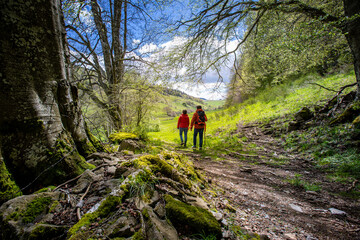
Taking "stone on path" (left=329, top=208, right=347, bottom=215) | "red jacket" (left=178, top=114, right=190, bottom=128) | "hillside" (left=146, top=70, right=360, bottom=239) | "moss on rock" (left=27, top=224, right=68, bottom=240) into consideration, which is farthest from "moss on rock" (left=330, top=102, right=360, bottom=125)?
"moss on rock" (left=27, top=224, right=68, bottom=240)

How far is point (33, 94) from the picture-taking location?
2203 mm

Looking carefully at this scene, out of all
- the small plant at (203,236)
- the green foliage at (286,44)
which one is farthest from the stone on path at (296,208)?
the green foliage at (286,44)

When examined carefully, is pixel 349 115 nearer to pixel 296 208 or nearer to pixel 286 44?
pixel 286 44

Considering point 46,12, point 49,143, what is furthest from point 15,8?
point 49,143

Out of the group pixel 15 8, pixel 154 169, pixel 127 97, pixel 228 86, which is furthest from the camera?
pixel 127 97

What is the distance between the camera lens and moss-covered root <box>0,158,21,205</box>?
177cm

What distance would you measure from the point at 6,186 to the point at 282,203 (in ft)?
15.3

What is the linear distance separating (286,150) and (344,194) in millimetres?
3392

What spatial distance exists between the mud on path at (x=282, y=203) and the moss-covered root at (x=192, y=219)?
0.83 ft

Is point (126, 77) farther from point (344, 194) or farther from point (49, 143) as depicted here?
point (344, 194)

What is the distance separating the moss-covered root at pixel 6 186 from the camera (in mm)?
1768

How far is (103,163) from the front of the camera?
2865mm

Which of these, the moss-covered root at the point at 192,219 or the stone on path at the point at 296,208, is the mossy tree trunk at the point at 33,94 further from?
the stone on path at the point at 296,208

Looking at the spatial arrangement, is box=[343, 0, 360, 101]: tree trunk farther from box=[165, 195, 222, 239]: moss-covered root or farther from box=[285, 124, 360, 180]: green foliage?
box=[165, 195, 222, 239]: moss-covered root
